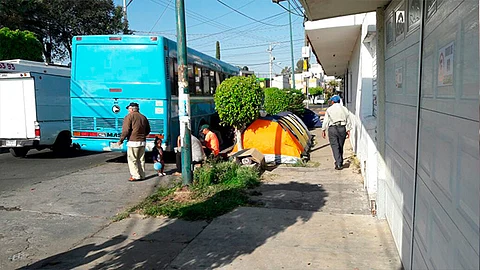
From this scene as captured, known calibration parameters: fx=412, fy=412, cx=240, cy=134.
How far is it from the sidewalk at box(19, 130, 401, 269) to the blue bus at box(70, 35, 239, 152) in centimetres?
444

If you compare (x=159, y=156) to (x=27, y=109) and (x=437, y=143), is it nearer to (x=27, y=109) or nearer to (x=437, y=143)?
(x=27, y=109)

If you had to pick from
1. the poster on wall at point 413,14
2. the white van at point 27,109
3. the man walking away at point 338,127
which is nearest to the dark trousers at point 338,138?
the man walking away at point 338,127

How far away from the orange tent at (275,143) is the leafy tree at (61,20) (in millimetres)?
21066

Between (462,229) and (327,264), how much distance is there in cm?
243

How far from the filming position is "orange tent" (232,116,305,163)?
10.5 meters

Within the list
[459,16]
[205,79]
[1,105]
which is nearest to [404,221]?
[459,16]

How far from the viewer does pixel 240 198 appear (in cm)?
704

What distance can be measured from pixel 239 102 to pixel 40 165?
18.7 ft

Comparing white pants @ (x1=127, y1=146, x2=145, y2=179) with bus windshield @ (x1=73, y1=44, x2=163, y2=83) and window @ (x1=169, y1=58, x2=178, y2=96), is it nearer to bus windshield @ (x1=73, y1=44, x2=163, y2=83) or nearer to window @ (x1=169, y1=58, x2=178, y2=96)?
bus windshield @ (x1=73, y1=44, x2=163, y2=83)

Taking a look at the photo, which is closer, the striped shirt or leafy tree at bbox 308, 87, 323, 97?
the striped shirt

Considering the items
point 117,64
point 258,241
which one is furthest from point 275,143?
point 258,241

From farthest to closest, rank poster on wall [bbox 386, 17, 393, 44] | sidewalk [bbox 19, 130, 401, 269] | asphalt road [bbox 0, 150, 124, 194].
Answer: asphalt road [bbox 0, 150, 124, 194] → poster on wall [bbox 386, 17, 393, 44] → sidewalk [bbox 19, 130, 401, 269]

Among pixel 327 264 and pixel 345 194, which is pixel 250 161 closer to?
pixel 345 194

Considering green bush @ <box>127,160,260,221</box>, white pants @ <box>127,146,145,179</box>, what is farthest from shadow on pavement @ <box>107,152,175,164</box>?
green bush @ <box>127,160,260,221</box>
